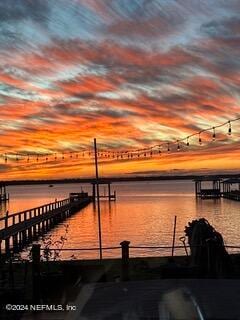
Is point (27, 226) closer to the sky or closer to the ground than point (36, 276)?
closer to the ground

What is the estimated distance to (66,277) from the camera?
11.9m

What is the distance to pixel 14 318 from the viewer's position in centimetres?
933

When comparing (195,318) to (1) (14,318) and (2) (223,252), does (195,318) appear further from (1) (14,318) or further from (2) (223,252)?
(2) (223,252)

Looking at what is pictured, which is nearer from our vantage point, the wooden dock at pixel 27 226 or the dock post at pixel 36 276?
the dock post at pixel 36 276

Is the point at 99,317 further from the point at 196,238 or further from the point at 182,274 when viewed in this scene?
the point at 196,238

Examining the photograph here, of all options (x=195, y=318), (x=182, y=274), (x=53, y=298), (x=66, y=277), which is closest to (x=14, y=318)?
(x=53, y=298)

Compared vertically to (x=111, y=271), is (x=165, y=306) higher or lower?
higher

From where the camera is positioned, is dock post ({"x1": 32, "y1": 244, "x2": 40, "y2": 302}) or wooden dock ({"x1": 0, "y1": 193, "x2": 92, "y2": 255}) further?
wooden dock ({"x1": 0, "y1": 193, "x2": 92, "y2": 255})

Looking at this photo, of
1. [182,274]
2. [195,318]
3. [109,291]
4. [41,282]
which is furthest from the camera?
[41,282]

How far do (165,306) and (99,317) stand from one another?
0.76 metres

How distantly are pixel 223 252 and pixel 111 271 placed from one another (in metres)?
3.49

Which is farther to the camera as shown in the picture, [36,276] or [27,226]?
[27,226]

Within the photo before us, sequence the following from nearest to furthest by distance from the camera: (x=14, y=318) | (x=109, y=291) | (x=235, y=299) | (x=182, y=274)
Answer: (x=235, y=299) < (x=109, y=291) < (x=14, y=318) < (x=182, y=274)

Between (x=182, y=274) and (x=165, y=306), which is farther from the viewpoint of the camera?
(x=182, y=274)
